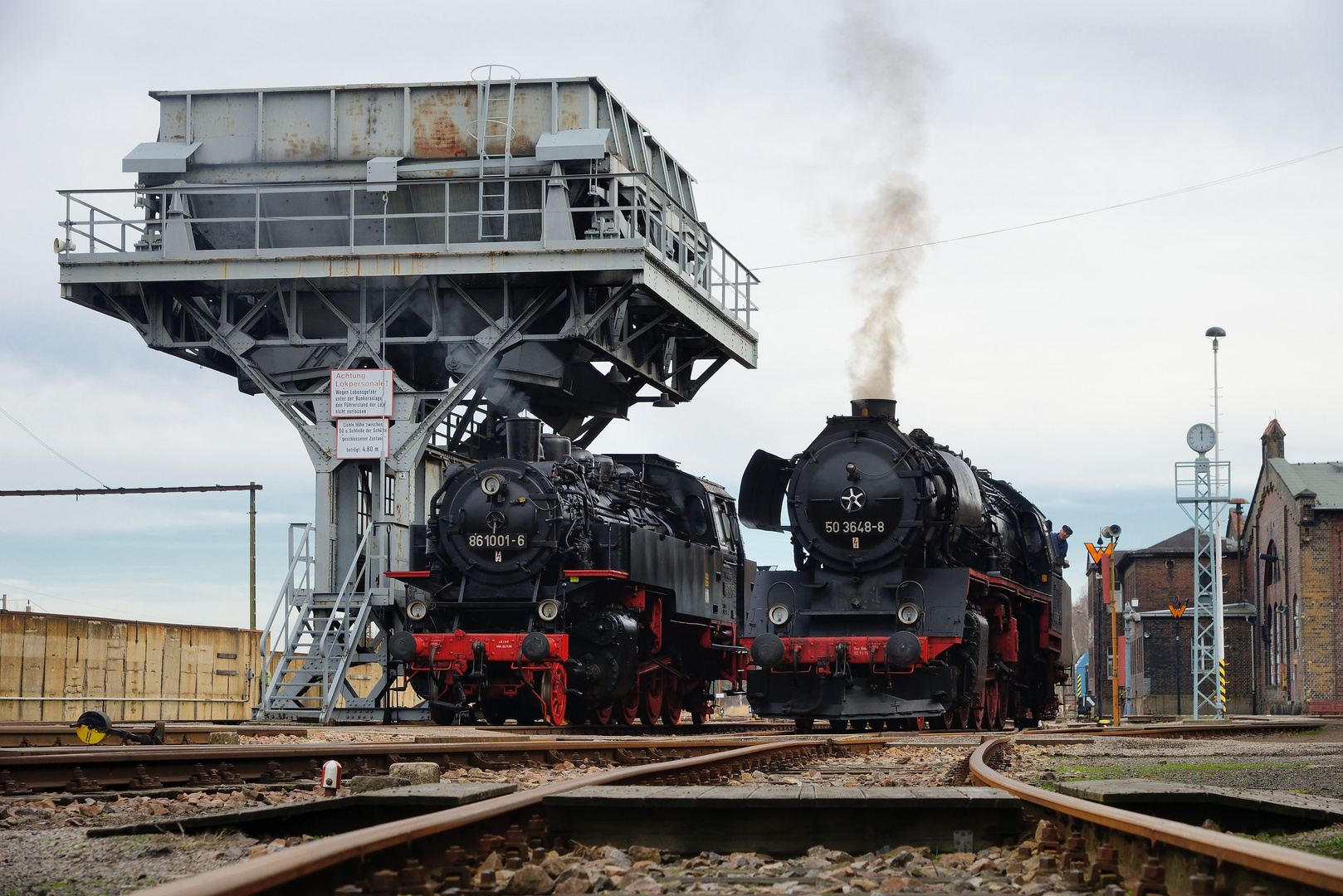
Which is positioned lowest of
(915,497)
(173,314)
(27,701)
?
(27,701)

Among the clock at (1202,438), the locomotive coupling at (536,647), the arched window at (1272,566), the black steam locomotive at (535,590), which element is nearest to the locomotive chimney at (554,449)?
the black steam locomotive at (535,590)

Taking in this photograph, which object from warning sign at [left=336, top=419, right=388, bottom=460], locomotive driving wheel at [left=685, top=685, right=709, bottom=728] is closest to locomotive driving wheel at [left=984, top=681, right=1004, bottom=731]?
locomotive driving wheel at [left=685, top=685, right=709, bottom=728]

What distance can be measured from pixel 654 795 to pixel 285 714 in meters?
15.2

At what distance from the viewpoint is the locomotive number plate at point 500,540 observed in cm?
1725

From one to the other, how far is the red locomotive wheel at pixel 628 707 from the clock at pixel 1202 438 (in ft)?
85.7

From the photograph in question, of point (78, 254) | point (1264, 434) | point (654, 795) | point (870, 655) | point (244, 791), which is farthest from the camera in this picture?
point (1264, 434)

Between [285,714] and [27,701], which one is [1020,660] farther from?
[27,701]

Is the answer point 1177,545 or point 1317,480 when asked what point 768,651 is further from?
point 1177,545

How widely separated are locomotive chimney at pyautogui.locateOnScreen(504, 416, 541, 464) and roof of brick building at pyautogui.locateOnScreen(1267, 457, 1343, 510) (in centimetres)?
3219

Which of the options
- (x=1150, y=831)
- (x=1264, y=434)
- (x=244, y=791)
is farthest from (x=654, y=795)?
(x=1264, y=434)

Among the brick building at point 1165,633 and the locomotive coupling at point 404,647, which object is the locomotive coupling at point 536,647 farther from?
the brick building at point 1165,633

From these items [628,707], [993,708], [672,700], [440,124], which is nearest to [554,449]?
[628,707]

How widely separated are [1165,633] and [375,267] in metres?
41.6

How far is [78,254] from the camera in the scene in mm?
20922
